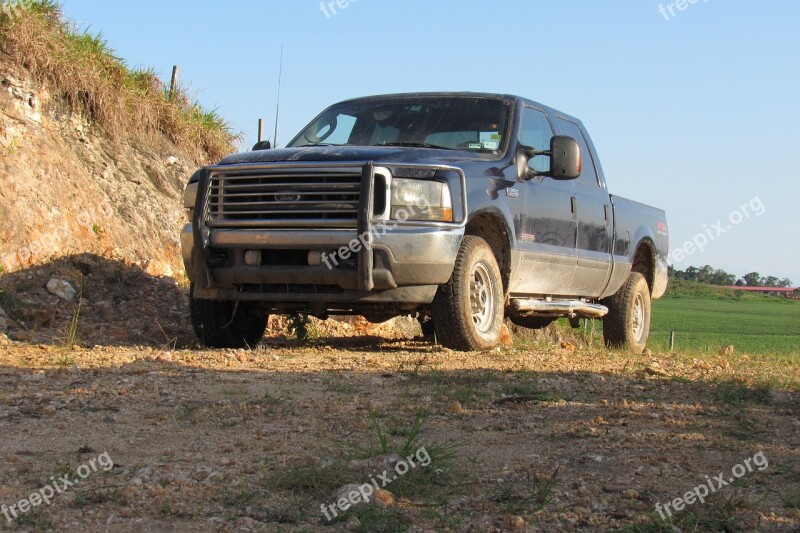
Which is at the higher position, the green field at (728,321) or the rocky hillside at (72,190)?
the rocky hillside at (72,190)

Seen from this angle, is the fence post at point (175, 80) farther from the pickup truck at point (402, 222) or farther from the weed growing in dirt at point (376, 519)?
the weed growing in dirt at point (376, 519)

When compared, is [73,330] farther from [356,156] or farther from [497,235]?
[497,235]

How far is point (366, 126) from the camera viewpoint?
28.8ft

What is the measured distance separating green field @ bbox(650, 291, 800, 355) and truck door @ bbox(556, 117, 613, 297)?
12.5m

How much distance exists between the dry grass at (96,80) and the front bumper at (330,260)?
5041 millimetres

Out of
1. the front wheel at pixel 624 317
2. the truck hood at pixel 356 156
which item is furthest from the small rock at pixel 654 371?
the front wheel at pixel 624 317

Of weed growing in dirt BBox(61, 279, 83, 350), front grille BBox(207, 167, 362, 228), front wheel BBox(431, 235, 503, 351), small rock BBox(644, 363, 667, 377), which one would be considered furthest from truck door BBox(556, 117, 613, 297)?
weed growing in dirt BBox(61, 279, 83, 350)

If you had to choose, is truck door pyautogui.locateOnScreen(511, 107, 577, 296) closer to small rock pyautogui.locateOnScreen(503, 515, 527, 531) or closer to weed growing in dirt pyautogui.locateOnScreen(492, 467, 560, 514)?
weed growing in dirt pyautogui.locateOnScreen(492, 467, 560, 514)

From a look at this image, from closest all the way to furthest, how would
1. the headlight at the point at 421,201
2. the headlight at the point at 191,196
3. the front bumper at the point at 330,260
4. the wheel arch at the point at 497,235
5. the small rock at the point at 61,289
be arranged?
1. the front bumper at the point at 330,260
2. the headlight at the point at 421,201
3. the headlight at the point at 191,196
4. the wheel arch at the point at 497,235
5. the small rock at the point at 61,289

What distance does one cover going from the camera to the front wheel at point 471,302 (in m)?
7.72

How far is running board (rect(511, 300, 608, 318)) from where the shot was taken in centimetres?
888

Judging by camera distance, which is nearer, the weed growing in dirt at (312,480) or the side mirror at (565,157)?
the weed growing in dirt at (312,480)

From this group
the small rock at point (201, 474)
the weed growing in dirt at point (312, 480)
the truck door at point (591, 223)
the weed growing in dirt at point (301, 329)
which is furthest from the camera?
the truck door at point (591, 223)

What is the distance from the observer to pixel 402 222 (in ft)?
24.0
